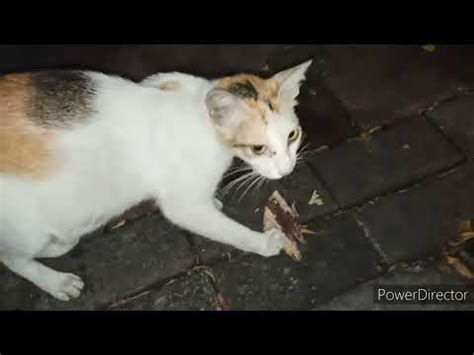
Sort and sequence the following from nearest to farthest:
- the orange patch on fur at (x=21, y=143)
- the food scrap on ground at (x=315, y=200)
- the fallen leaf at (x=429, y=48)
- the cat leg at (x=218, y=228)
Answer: the orange patch on fur at (x=21, y=143) → the cat leg at (x=218, y=228) → the food scrap on ground at (x=315, y=200) → the fallen leaf at (x=429, y=48)

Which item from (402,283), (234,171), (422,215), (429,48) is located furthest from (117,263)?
(429,48)

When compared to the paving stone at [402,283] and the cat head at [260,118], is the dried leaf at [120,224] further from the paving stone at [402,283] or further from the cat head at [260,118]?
the paving stone at [402,283]

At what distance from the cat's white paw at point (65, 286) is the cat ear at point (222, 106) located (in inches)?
27.0

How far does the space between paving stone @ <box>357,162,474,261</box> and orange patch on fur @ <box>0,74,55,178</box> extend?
1.03m

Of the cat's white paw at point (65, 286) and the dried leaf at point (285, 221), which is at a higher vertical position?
the dried leaf at point (285, 221)

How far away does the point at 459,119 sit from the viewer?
2043mm

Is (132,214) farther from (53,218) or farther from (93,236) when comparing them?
(53,218)

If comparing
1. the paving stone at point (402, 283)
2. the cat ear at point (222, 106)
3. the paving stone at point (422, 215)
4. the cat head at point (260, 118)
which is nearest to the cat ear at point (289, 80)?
the cat head at point (260, 118)

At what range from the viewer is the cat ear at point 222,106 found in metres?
1.43

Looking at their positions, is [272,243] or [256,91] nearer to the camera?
[256,91]

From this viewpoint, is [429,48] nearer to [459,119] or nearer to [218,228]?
[459,119]

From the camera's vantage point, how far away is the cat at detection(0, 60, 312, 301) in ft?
4.67

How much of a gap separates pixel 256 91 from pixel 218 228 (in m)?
0.44
